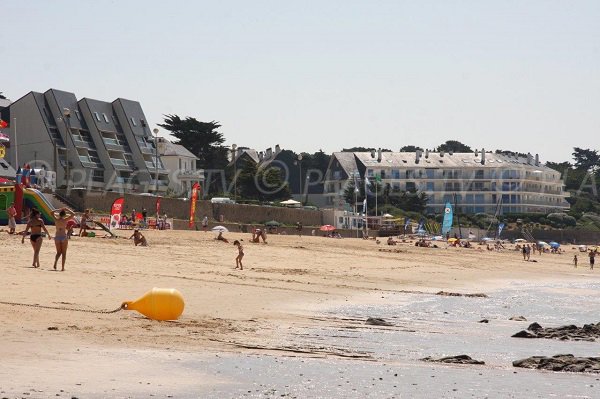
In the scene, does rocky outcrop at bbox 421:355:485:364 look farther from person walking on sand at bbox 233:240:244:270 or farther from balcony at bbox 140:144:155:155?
balcony at bbox 140:144:155:155

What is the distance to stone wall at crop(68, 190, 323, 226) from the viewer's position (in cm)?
5106

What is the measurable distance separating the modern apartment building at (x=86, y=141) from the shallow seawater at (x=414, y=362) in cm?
→ 5441

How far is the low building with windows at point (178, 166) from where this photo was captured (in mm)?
88256

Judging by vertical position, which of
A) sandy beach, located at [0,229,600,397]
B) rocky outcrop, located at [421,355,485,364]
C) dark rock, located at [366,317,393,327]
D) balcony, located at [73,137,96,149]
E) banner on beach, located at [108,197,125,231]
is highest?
balcony, located at [73,137,96,149]

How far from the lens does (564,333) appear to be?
17406 mm

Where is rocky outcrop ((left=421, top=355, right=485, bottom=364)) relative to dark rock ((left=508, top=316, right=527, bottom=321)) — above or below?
above

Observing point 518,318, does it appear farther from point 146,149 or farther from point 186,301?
point 146,149

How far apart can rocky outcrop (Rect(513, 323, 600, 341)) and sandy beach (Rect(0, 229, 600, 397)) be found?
322cm

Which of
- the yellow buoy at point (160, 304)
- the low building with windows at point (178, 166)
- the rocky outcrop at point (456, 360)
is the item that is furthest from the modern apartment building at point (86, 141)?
the rocky outcrop at point (456, 360)

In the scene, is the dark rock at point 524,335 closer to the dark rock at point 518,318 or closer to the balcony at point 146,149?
the dark rock at point 518,318

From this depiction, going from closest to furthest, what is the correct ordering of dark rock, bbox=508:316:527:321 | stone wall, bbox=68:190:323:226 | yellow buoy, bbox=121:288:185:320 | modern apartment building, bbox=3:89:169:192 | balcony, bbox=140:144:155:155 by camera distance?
yellow buoy, bbox=121:288:185:320 < dark rock, bbox=508:316:527:321 < stone wall, bbox=68:190:323:226 < modern apartment building, bbox=3:89:169:192 < balcony, bbox=140:144:155:155

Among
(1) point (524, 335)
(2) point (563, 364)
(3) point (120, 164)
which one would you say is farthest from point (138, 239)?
(3) point (120, 164)

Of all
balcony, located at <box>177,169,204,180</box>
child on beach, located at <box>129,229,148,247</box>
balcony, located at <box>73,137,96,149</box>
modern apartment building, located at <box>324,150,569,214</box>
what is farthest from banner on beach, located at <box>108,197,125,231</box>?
modern apartment building, located at <box>324,150,569,214</box>

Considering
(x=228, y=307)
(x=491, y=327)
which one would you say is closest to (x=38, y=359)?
(x=228, y=307)
